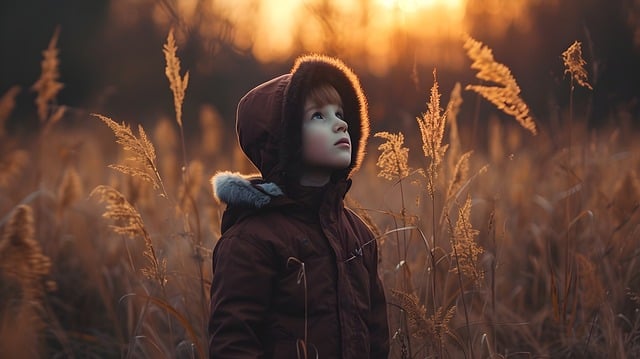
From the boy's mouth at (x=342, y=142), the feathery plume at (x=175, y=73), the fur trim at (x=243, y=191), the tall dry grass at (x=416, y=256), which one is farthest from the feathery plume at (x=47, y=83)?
→ the boy's mouth at (x=342, y=142)

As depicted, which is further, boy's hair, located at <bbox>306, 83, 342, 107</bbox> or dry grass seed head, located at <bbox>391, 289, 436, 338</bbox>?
boy's hair, located at <bbox>306, 83, 342, 107</bbox>

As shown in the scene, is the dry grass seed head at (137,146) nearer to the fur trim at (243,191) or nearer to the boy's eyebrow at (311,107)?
the fur trim at (243,191)

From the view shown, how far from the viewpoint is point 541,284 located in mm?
3275

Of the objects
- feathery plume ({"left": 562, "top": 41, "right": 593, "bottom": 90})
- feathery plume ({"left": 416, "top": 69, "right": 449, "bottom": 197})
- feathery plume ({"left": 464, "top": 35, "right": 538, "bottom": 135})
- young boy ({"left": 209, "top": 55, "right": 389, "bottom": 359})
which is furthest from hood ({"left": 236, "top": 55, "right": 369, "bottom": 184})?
feathery plume ({"left": 562, "top": 41, "right": 593, "bottom": 90})

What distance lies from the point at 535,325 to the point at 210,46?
70.1 inches

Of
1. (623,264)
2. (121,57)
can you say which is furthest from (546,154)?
(121,57)

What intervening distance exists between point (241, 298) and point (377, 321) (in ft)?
1.54

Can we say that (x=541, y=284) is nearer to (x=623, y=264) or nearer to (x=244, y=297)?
(x=623, y=264)

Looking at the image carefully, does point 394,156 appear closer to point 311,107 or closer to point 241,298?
point 311,107

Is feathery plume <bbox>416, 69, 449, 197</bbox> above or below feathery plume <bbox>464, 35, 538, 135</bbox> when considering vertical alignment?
below

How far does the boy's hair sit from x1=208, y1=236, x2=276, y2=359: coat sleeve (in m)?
0.43

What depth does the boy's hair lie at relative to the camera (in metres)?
1.88

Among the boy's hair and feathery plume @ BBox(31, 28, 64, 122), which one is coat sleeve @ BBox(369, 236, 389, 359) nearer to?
the boy's hair

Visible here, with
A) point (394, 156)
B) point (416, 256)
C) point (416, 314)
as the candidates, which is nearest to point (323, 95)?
point (394, 156)
